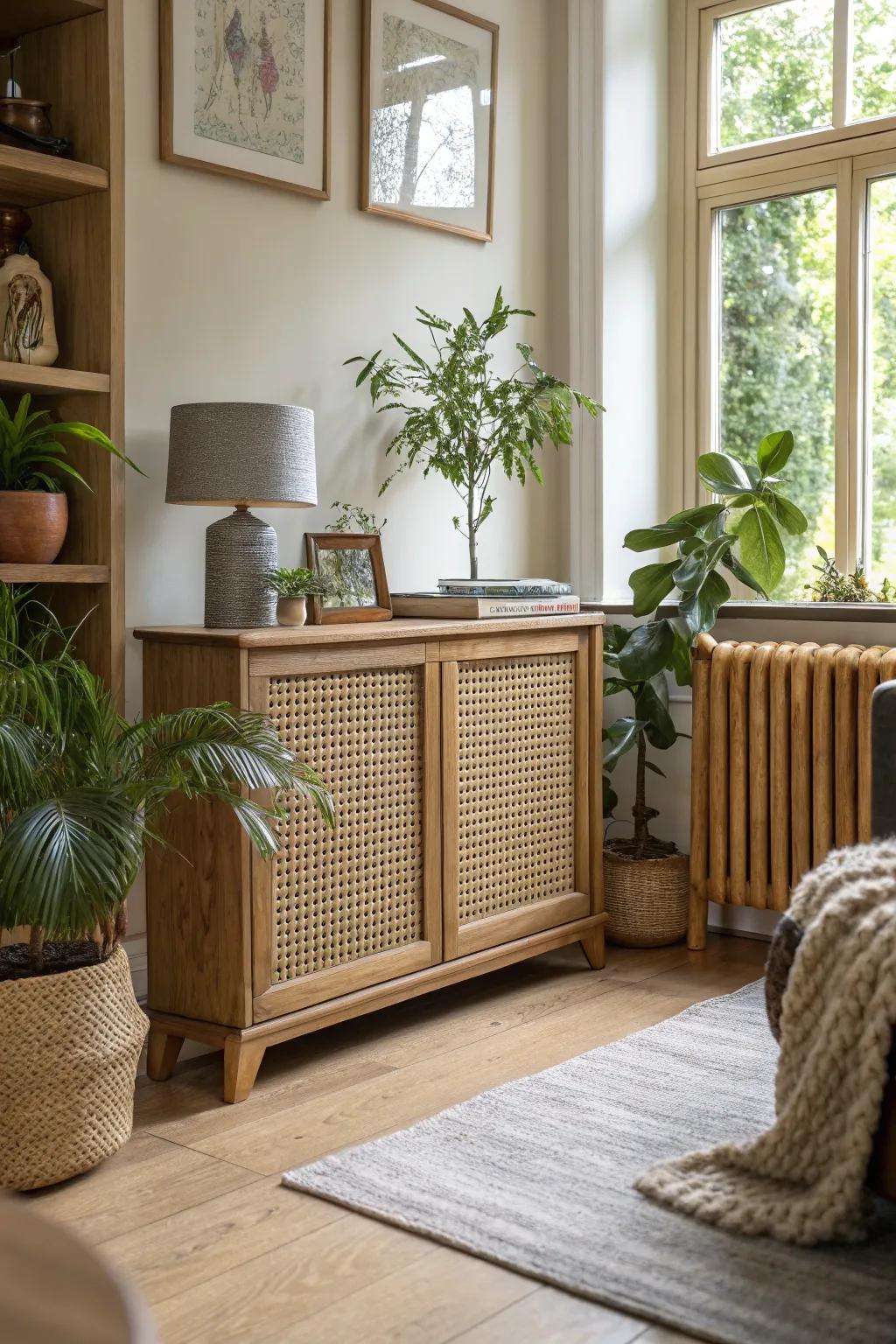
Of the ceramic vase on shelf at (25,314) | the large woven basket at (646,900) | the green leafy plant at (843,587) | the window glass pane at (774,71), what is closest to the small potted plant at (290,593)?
the ceramic vase on shelf at (25,314)

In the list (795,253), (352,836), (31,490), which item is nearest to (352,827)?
(352,836)

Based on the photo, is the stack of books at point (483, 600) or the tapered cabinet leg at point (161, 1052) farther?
the stack of books at point (483, 600)

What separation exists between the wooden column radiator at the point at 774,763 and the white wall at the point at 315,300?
2.51 feet

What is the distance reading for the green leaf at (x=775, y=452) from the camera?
3586mm

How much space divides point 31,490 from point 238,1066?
1.08 metres

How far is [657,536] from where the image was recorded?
143 inches

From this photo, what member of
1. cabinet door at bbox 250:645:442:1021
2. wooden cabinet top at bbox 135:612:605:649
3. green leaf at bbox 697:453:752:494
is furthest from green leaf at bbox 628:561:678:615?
cabinet door at bbox 250:645:442:1021

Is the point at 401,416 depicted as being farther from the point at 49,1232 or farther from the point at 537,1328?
the point at 49,1232

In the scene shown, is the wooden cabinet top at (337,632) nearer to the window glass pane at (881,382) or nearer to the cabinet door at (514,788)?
the cabinet door at (514,788)

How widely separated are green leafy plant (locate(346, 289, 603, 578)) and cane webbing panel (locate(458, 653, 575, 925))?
382 millimetres

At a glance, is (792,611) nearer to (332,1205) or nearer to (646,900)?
(646,900)

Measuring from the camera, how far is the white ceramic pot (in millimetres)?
2752

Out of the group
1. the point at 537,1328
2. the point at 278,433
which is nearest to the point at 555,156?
the point at 278,433

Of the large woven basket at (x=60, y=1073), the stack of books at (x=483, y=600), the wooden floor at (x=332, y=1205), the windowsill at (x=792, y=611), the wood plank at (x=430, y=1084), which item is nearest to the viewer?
the wooden floor at (x=332, y=1205)
